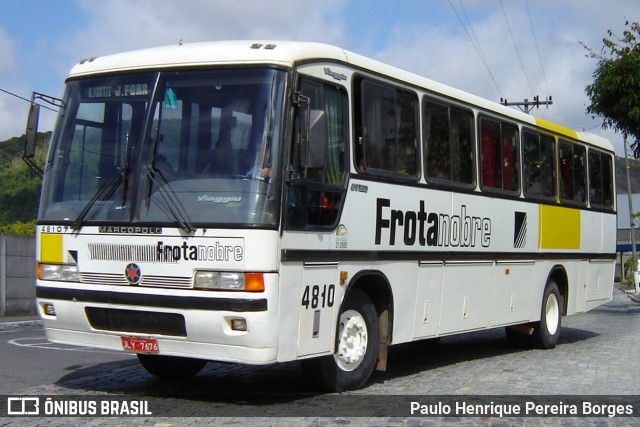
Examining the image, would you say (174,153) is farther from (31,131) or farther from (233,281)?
(31,131)

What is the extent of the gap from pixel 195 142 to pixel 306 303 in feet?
5.64

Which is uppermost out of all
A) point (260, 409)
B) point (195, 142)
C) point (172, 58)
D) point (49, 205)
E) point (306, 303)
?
point (172, 58)

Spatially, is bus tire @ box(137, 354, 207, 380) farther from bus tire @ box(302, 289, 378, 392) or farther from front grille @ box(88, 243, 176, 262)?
front grille @ box(88, 243, 176, 262)

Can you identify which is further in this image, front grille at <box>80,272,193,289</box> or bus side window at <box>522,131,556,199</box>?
bus side window at <box>522,131,556,199</box>

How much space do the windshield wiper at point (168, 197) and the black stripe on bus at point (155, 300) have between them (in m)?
0.60

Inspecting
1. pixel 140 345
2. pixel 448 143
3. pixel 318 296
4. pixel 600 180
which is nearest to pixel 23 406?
pixel 140 345

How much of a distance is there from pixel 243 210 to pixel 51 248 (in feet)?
6.77

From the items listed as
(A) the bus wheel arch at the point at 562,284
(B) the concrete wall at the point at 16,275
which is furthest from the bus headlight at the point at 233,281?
(B) the concrete wall at the point at 16,275

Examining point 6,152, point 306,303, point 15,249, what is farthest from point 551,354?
point 6,152

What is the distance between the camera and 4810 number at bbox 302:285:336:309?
7977mm

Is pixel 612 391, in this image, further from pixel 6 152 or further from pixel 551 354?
A: pixel 6 152

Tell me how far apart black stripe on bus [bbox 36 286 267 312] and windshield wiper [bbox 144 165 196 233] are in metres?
0.60

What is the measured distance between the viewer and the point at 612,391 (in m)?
9.36

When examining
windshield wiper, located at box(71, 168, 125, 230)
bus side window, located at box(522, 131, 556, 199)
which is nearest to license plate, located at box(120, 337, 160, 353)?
windshield wiper, located at box(71, 168, 125, 230)
